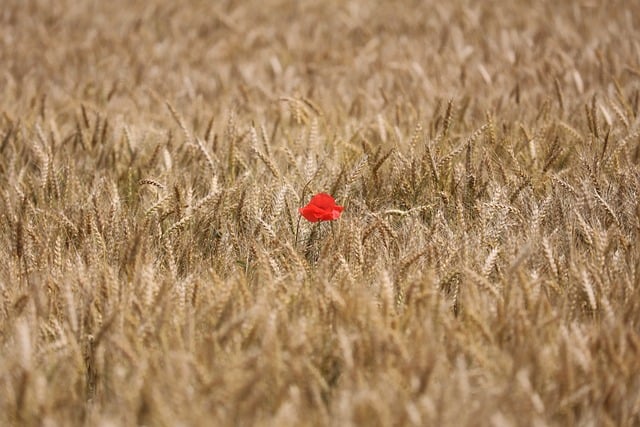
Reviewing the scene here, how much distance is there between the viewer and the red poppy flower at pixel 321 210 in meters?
1.85

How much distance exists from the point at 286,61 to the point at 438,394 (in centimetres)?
283

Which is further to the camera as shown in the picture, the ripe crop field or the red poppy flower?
the red poppy flower

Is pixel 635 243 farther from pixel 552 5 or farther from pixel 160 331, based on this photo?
pixel 552 5

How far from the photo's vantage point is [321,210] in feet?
6.11

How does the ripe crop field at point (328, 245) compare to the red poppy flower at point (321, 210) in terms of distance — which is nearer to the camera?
the ripe crop field at point (328, 245)

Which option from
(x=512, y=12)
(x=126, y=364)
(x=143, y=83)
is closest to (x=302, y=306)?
(x=126, y=364)

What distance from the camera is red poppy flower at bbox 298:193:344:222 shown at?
1854 mm

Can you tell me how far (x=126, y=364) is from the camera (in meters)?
1.42

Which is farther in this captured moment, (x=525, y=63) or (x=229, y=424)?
(x=525, y=63)

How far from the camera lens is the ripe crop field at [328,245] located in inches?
51.4

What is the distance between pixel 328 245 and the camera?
177 centimetres

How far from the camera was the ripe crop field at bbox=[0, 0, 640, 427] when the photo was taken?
51.4 inches

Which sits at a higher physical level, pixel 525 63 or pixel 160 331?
pixel 525 63

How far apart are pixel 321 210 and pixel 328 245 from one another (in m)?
0.12
